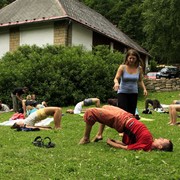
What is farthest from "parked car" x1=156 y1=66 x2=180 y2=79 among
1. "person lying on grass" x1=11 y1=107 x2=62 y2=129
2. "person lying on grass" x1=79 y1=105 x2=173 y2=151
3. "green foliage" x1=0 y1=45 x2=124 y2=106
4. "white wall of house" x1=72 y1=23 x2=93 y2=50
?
"person lying on grass" x1=79 y1=105 x2=173 y2=151

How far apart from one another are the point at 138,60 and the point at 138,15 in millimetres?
45576

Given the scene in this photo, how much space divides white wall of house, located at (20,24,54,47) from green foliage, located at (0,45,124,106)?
3726 millimetres

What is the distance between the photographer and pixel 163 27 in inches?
1308

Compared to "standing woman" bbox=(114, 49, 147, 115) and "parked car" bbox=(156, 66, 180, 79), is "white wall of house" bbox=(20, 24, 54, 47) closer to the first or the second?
"standing woman" bbox=(114, 49, 147, 115)

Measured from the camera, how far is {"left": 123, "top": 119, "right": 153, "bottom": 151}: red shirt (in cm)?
638

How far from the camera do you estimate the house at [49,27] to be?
74.8 feet

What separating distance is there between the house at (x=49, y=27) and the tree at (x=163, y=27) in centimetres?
682

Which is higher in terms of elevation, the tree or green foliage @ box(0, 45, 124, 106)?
the tree

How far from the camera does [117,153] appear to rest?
20.5 feet

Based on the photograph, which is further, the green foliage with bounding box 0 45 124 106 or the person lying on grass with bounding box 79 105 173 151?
the green foliage with bounding box 0 45 124 106

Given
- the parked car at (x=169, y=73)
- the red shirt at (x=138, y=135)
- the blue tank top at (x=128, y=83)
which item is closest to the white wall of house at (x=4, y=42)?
the blue tank top at (x=128, y=83)

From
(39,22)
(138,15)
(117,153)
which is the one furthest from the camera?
(138,15)

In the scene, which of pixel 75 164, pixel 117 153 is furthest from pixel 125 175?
pixel 117 153

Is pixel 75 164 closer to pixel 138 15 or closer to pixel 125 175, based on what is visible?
pixel 125 175
